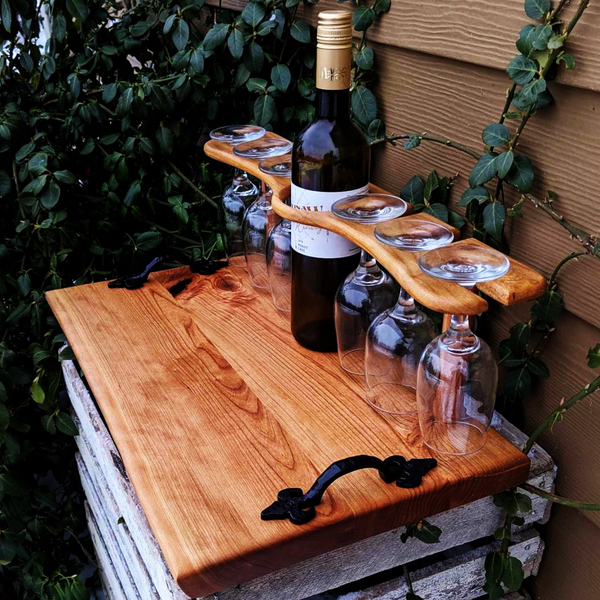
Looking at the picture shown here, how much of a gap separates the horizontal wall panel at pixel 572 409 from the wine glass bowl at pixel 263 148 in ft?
1.53

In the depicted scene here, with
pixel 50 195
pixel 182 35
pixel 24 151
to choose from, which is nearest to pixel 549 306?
pixel 182 35

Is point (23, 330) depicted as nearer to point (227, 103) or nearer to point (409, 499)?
point (227, 103)

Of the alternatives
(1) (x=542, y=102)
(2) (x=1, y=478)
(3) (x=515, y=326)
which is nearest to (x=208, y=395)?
(3) (x=515, y=326)

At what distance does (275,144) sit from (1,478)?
994mm

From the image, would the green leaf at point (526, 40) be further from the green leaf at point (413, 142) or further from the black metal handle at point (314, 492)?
the black metal handle at point (314, 492)

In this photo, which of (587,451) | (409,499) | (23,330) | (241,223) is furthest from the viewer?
(23,330)

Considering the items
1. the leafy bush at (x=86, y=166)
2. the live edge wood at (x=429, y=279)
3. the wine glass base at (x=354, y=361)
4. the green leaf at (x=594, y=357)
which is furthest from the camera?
the leafy bush at (x=86, y=166)

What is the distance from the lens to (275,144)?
1265mm

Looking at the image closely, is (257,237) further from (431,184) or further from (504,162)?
(504,162)

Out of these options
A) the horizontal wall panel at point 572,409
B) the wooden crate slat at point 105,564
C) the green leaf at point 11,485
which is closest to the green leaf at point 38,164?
the green leaf at point 11,485

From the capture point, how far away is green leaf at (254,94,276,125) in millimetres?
1442

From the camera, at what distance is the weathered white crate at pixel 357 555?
913mm

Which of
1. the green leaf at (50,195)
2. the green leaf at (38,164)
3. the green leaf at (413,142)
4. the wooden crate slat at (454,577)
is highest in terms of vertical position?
the green leaf at (413,142)

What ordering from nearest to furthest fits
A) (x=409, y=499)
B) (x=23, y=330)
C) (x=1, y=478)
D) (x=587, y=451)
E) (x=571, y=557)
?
(x=409, y=499) → (x=587, y=451) → (x=571, y=557) → (x=1, y=478) → (x=23, y=330)
